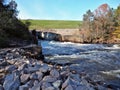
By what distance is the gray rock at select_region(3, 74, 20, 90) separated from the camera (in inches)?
320

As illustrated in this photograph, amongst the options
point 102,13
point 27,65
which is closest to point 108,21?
point 102,13

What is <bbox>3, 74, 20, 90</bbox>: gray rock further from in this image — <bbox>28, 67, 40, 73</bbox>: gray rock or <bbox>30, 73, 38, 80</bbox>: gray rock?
<bbox>28, 67, 40, 73</bbox>: gray rock

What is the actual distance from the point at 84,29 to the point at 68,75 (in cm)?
4138

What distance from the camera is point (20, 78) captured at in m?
8.70

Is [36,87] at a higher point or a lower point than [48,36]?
lower

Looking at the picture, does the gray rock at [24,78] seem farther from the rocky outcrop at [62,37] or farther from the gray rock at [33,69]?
the rocky outcrop at [62,37]

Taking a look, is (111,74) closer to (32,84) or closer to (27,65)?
(27,65)

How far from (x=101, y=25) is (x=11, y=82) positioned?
42.4 m

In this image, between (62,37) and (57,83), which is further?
(62,37)

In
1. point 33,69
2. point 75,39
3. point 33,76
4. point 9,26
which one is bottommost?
point 75,39

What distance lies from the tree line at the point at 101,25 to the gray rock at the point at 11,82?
132ft

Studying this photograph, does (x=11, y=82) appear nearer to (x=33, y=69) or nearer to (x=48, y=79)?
(x=48, y=79)

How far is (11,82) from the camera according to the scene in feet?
27.5

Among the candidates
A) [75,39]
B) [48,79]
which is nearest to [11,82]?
[48,79]
